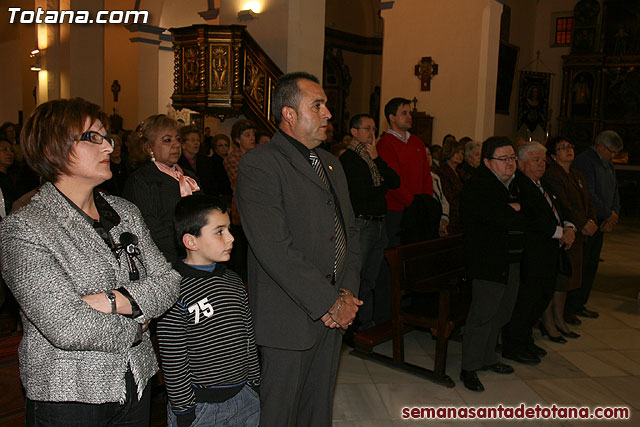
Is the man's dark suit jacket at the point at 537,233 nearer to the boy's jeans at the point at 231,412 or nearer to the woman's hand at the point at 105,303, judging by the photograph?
the boy's jeans at the point at 231,412

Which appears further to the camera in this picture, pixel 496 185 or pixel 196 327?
pixel 496 185

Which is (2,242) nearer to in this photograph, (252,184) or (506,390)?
(252,184)

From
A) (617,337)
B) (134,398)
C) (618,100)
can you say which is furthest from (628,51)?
(134,398)

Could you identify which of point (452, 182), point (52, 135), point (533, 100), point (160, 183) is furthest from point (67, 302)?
point (533, 100)

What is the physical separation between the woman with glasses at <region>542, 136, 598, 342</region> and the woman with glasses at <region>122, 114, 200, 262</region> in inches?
122

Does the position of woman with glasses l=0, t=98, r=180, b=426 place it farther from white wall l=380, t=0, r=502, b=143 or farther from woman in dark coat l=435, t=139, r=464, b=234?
white wall l=380, t=0, r=502, b=143

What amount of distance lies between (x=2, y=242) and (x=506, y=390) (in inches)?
127

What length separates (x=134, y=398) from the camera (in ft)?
5.61

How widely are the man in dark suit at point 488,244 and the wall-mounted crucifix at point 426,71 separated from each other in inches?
255

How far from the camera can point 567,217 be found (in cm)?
457

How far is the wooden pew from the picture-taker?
3.72 meters

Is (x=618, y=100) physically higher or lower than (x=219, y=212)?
higher

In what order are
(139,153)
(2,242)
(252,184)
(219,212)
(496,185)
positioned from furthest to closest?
1. (496,185)
2. (139,153)
3. (252,184)
4. (219,212)
5. (2,242)

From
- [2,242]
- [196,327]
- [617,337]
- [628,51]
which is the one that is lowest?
[617,337]
